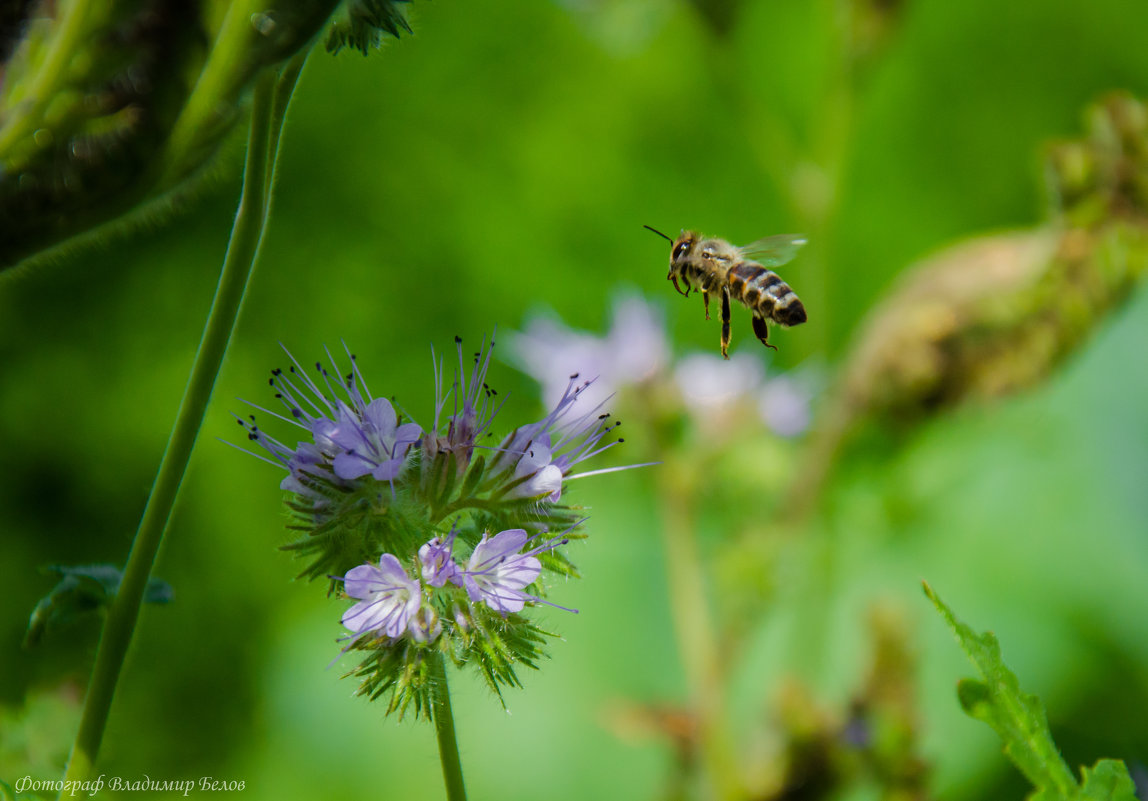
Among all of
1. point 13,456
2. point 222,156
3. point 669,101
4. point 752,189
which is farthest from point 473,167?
point 222,156

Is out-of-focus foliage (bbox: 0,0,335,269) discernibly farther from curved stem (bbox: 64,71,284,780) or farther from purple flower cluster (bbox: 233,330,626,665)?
purple flower cluster (bbox: 233,330,626,665)

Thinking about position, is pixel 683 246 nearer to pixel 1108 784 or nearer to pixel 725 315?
pixel 725 315

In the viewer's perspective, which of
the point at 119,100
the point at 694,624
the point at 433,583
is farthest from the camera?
the point at 694,624

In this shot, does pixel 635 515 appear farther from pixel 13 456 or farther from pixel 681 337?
pixel 13 456

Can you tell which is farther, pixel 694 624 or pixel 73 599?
pixel 694 624

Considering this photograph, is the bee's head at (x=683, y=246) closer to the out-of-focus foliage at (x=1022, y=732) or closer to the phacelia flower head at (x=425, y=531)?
the phacelia flower head at (x=425, y=531)

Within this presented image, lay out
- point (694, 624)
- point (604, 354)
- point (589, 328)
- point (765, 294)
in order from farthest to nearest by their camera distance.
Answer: point (589, 328), point (604, 354), point (694, 624), point (765, 294)

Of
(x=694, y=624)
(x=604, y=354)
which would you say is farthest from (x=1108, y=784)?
(x=604, y=354)
